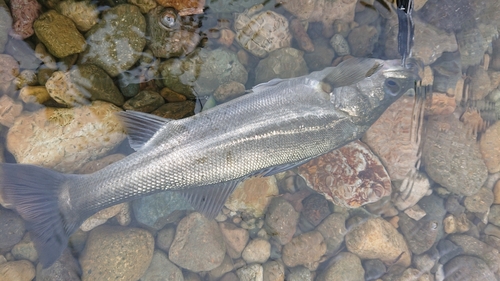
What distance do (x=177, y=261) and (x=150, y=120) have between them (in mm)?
2306

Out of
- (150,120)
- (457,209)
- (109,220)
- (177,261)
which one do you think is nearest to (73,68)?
(150,120)

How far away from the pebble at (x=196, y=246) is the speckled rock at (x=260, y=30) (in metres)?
2.66

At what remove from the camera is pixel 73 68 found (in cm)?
381

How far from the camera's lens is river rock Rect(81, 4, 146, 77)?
385 cm

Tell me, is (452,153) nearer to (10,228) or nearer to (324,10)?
(324,10)

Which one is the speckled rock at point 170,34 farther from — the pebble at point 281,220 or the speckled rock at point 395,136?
the speckled rock at point 395,136

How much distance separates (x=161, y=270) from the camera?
445 centimetres

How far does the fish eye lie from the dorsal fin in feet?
8.71

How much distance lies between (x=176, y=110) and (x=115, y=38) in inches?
47.9

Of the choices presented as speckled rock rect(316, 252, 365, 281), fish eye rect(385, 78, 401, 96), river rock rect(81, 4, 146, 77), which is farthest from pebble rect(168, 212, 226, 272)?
fish eye rect(385, 78, 401, 96)

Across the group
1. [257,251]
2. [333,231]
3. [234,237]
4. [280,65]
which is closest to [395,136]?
[333,231]

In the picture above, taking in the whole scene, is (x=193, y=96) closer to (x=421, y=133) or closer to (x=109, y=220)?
(x=109, y=220)

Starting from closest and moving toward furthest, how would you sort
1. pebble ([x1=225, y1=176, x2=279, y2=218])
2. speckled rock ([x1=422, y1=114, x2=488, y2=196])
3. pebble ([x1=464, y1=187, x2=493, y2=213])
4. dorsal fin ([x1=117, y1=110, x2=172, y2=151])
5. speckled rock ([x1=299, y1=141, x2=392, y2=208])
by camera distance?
dorsal fin ([x1=117, y1=110, x2=172, y2=151]) < speckled rock ([x1=299, y1=141, x2=392, y2=208]) < pebble ([x1=225, y1=176, x2=279, y2=218]) < speckled rock ([x1=422, y1=114, x2=488, y2=196]) < pebble ([x1=464, y1=187, x2=493, y2=213])

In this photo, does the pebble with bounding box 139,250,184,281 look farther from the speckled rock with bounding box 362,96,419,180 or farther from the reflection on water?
the speckled rock with bounding box 362,96,419,180
